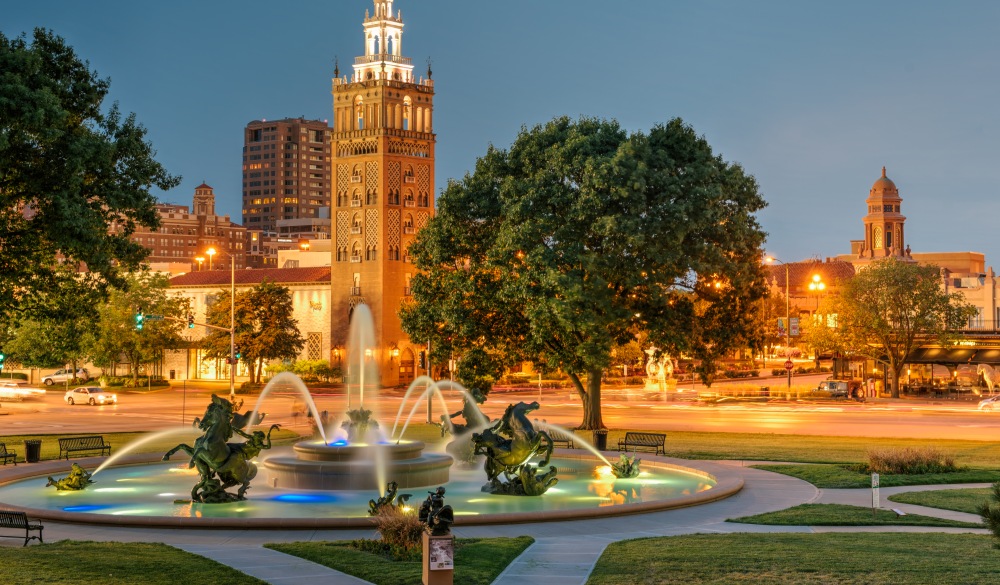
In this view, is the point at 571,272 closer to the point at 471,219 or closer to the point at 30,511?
the point at 471,219

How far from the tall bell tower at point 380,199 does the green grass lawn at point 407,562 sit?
266 ft

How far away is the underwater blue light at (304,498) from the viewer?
24031 millimetres

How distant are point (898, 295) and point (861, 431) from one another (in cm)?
3600

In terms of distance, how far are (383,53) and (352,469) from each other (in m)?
87.5

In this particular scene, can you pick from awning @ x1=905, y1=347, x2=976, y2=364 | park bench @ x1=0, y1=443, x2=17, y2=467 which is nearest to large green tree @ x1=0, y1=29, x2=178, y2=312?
park bench @ x1=0, y1=443, x2=17, y2=467

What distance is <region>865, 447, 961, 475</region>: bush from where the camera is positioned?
2953 centimetres

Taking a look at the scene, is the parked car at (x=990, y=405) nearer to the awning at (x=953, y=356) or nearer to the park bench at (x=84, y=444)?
the awning at (x=953, y=356)

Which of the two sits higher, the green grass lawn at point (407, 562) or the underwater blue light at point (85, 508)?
the green grass lawn at point (407, 562)

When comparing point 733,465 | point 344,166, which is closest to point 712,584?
point 733,465

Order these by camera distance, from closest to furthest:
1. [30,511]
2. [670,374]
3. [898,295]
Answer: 1. [30,511]
2. [898,295]
3. [670,374]

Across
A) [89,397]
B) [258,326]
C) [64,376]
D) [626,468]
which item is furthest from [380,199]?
[626,468]

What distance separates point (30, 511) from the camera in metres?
21.3

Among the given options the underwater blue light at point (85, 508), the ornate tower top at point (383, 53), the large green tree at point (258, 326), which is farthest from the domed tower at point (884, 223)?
the underwater blue light at point (85, 508)

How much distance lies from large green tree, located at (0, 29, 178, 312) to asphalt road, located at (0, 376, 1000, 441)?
1434 centimetres
